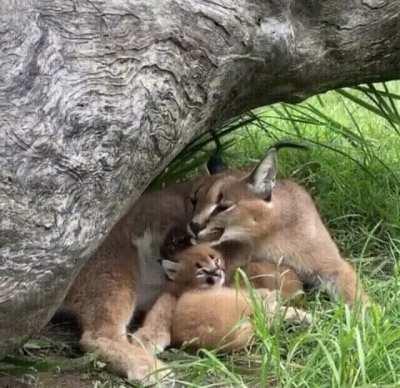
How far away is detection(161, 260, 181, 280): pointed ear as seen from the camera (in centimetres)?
375

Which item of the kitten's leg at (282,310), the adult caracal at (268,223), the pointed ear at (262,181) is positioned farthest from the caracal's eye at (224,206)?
the kitten's leg at (282,310)

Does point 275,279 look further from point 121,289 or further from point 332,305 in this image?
point 121,289

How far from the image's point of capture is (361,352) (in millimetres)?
2900

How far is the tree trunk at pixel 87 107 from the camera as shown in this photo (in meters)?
2.82

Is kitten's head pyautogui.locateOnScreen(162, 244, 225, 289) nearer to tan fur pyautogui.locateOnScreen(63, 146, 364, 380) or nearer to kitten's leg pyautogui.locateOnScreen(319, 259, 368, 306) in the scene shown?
tan fur pyautogui.locateOnScreen(63, 146, 364, 380)

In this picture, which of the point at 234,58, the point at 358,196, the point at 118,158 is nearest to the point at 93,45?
the point at 118,158

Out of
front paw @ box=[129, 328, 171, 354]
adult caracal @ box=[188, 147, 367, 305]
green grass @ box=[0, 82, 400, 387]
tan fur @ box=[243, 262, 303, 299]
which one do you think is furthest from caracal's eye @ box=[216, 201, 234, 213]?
front paw @ box=[129, 328, 171, 354]

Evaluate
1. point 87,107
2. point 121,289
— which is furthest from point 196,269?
point 87,107

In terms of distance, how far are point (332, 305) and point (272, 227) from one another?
464 millimetres

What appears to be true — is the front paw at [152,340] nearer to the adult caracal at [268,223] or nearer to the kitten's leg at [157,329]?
the kitten's leg at [157,329]

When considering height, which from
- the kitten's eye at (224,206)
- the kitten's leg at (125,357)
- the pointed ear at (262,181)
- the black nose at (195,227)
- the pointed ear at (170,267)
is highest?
the pointed ear at (262,181)

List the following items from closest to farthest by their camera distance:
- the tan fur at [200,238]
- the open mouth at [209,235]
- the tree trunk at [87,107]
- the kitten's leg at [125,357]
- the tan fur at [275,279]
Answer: the tree trunk at [87,107] → the kitten's leg at [125,357] → the tan fur at [200,238] → the tan fur at [275,279] → the open mouth at [209,235]

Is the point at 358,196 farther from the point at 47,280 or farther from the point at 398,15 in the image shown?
the point at 47,280

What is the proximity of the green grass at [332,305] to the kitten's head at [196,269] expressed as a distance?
32 centimetres
